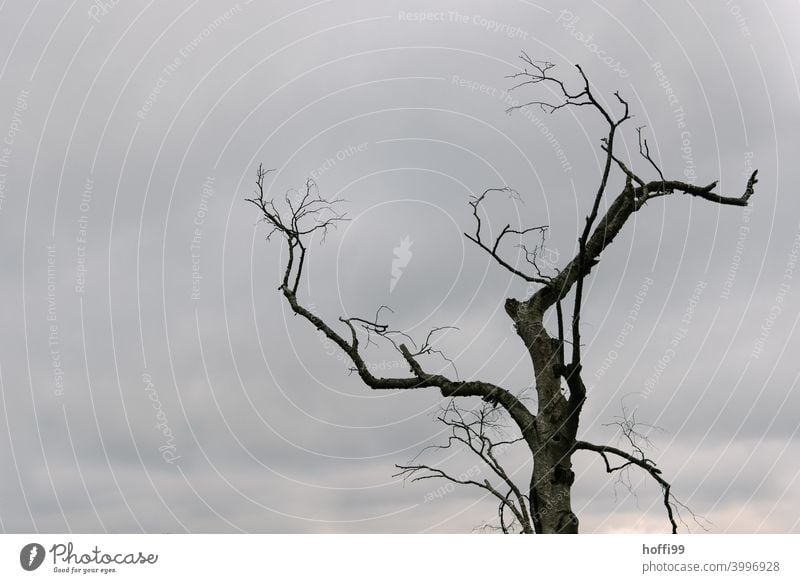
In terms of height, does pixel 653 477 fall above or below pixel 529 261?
below

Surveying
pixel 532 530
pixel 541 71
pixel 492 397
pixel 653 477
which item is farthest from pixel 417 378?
pixel 541 71

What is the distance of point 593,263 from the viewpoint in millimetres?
11797

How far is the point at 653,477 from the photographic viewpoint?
11820 mm

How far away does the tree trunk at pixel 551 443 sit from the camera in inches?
442

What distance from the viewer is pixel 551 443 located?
11.4m

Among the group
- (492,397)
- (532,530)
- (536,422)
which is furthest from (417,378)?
(532,530)

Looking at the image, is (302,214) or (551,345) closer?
(551,345)

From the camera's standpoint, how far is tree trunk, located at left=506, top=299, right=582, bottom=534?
442 inches

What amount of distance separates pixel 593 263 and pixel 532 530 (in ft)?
13.0
